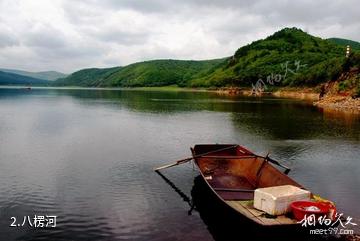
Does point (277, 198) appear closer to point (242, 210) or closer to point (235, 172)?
point (242, 210)

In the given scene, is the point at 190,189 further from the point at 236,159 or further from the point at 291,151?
the point at 291,151

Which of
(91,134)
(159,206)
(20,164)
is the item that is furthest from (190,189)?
(91,134)

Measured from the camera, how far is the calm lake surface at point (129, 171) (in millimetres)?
21109

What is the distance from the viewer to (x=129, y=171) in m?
32.4

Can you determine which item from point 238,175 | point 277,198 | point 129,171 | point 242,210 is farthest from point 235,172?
point 277,198

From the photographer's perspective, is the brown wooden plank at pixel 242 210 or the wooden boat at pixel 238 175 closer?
the brown wooden plank at pixel 242 210

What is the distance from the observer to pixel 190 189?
27.9m

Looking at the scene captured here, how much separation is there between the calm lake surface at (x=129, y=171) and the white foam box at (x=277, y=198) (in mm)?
2582

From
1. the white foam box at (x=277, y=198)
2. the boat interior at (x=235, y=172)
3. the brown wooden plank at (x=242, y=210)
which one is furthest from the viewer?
the boat interior at (x=235, y=172)

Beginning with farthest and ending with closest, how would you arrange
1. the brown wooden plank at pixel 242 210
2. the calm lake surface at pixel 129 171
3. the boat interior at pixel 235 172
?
the boat interior at pixel 235 172, the calm lake surface at pixel 129 171, the brown wooden plank at pixel 242 210

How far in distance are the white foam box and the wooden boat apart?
317mm

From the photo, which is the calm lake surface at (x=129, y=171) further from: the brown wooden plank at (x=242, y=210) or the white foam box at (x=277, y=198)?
the white foam box at (x=277, y=198)

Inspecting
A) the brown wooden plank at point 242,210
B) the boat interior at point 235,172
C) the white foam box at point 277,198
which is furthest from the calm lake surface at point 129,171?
the white foam box at point 277,198

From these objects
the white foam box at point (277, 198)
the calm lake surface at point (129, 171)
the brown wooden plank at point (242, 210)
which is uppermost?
the white foam box at point (277, 198)
